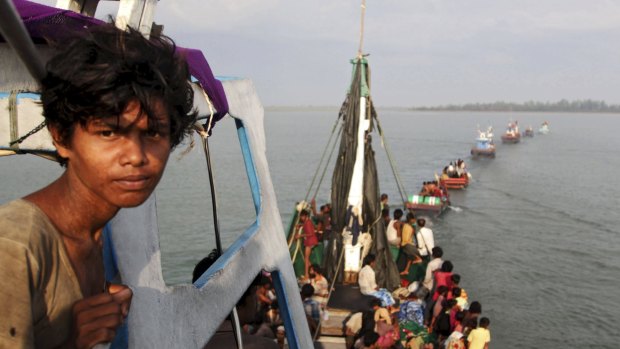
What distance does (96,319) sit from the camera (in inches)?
47.2

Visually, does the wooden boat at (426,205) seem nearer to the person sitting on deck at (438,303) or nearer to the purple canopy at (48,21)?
the person sitting on deck at (438,303)

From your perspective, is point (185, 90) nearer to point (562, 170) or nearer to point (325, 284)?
point (325, 284)

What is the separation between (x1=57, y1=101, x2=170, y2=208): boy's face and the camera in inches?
44.6

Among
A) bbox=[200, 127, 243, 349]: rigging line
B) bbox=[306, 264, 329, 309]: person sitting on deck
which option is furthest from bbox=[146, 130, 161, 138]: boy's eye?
bbox=[306, 264, 329, 309]: person sitting on deck

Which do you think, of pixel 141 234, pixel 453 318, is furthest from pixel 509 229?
pixel 141 234

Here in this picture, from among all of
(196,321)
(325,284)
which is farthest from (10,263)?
(325,284)

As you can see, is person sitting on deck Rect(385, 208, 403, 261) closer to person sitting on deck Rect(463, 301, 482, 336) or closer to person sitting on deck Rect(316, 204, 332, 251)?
person sitting on deck Rect(316, 204, 332, 251)

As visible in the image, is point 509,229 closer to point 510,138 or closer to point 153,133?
point 153,133

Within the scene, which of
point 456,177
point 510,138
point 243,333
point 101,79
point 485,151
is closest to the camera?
point 101,79

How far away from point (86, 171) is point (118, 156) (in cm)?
8

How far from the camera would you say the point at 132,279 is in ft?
5.32

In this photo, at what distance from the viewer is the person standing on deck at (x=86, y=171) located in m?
1.03

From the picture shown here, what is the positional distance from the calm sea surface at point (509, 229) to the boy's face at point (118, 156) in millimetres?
757

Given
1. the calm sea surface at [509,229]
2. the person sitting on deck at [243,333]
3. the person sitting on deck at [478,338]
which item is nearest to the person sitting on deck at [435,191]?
the calm sea surface at [509,229]
